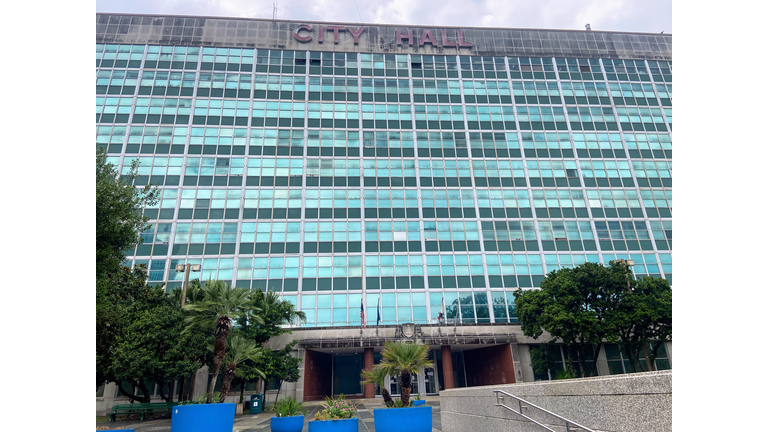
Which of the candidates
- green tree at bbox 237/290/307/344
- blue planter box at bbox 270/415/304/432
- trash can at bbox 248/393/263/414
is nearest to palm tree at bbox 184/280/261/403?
blue planter box at bbox 270/415/304/432

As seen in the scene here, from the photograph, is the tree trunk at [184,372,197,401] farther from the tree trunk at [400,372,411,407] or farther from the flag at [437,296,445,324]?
the flag at [437,296,445,324]

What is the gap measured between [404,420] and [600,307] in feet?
77.6

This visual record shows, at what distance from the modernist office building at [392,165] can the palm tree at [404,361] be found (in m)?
19.1

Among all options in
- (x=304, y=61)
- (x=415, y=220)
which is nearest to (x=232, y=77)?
(x=304, y=61)

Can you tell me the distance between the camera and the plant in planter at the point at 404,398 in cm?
1341

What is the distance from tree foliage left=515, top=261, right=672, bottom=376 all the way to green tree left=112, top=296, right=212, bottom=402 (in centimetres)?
2405

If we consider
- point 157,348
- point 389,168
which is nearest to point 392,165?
point 389,168

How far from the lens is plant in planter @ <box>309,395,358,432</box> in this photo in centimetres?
1305

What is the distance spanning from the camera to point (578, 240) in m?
44.2

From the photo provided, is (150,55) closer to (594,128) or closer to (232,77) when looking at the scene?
(232,77)

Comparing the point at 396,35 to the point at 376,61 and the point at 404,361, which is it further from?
the point at 404,361

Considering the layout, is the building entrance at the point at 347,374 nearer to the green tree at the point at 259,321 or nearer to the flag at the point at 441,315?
the flag at the point at 441,315

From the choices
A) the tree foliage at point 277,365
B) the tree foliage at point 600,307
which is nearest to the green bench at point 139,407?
the tree foliage at point 277,365

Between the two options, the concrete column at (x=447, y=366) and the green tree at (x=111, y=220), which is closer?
the green tree at (x=111, y=220)
